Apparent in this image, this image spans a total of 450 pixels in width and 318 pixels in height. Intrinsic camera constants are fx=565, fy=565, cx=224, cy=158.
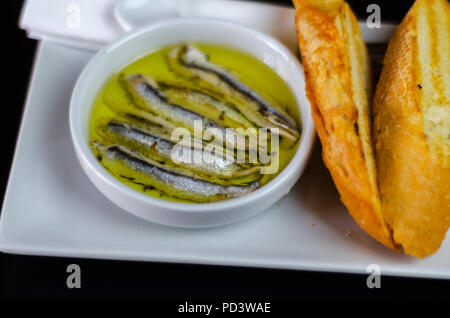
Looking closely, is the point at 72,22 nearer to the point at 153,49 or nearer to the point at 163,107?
the point at 153,49

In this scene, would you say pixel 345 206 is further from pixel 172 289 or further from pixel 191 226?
pixel 172 289

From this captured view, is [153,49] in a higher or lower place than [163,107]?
higher

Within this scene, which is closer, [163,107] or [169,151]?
[169,151]

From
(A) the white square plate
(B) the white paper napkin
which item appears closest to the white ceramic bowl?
(A) the white square plate

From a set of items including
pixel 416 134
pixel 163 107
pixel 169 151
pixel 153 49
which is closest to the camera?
pixel 416 134

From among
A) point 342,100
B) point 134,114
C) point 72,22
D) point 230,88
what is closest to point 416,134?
point 342,100

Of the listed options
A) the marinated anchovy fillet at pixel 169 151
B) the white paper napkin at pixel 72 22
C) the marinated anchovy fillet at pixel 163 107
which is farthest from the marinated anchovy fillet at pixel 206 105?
the white paper napkin at pixel 72 22

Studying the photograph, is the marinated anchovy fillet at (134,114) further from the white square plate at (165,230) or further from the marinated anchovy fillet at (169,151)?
the white square plate at (165,230)
